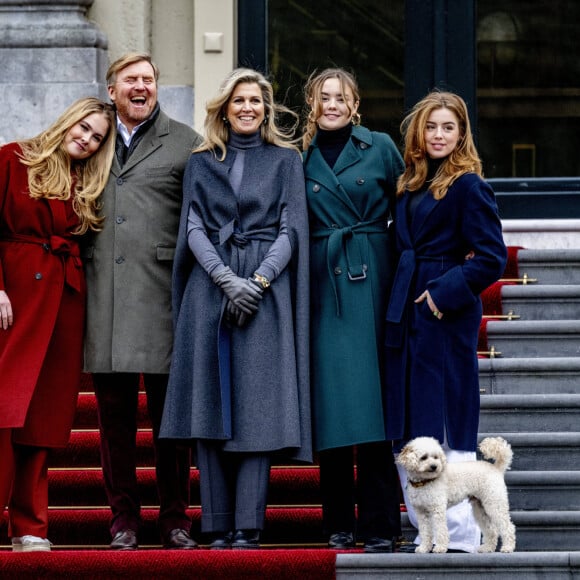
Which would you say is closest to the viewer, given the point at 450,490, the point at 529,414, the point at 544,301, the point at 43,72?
the point at 450,490

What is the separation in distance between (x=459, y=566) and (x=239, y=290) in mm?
1407

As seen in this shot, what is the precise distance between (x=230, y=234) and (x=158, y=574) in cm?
142

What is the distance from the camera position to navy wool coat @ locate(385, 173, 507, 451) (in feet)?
19.9

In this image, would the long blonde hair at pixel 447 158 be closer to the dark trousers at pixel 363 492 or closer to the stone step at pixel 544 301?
the dark trousers at pixel 363 492

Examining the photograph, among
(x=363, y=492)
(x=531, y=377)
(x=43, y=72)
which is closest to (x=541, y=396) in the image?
(x=531, y=377)

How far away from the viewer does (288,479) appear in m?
7.06

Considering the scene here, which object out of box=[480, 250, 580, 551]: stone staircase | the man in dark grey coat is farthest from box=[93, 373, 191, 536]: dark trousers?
box=[480, 250, 580, 551]: stone staircase

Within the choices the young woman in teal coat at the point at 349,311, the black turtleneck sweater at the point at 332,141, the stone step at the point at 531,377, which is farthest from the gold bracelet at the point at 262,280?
the stone step at the point at 531,377

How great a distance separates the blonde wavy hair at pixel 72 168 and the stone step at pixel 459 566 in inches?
72.2

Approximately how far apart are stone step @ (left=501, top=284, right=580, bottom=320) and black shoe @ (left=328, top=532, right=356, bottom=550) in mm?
2367

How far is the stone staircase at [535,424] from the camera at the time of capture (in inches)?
232

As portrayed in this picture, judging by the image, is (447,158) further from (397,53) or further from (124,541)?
(397,53)

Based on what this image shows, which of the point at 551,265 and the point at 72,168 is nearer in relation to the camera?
the point at 72,168

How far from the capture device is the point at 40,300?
20.8 feet
